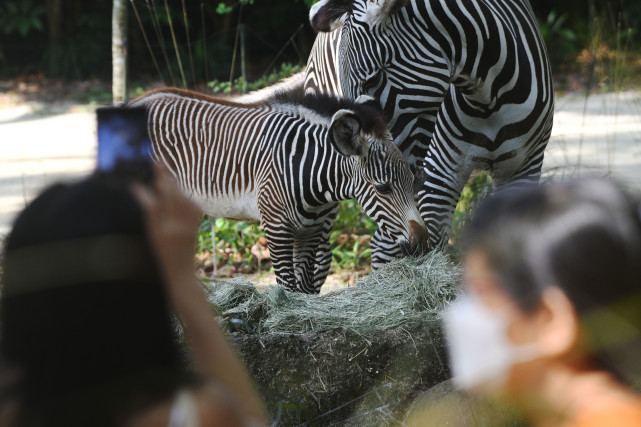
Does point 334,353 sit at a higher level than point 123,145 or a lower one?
lower

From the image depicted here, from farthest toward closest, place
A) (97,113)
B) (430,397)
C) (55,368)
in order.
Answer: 1. (430,397)
2. (97,113)
3. (55,368)

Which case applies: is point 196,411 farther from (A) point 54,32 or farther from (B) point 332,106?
(A) point 54,32

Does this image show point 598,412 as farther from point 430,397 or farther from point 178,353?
point 430,397

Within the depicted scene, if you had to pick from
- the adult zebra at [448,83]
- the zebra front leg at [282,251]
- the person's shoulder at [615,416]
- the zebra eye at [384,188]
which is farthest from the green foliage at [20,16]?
the person's shoulder at [615,416]

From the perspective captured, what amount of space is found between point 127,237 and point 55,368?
0.25m

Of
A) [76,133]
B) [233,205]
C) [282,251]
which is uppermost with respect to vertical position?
[233,205]

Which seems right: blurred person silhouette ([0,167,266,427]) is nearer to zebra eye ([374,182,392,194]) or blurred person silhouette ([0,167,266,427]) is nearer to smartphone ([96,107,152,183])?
smartphone ([96,107,152,183])

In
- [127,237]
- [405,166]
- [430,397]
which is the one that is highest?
[127,237]

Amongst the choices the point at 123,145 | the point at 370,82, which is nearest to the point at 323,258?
the point at 370,82

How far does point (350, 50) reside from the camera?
4270 millimetres

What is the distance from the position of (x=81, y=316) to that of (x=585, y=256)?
859 millimetres

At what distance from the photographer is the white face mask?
1440mm

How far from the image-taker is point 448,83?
4.25 metres

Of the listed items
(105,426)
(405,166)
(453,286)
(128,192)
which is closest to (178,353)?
(105,426)
